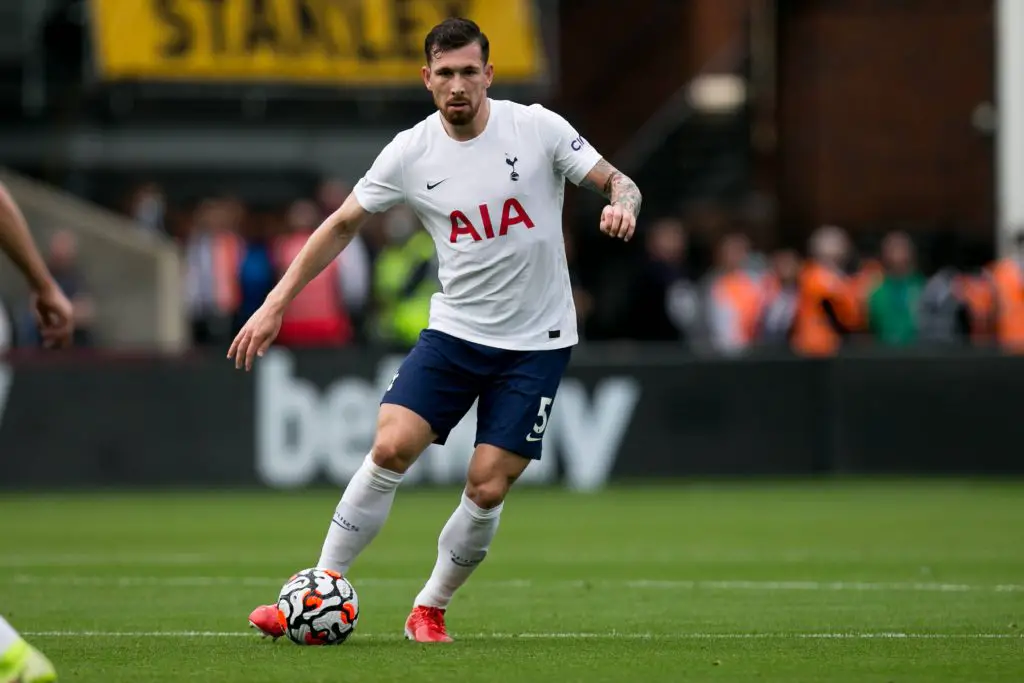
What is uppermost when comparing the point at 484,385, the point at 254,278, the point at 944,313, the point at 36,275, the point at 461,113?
the point at 461,113

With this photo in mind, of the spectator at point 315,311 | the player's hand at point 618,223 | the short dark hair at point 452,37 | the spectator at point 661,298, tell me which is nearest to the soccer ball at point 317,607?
the player's hand at point 618,223

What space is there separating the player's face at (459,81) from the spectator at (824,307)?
1220 cm

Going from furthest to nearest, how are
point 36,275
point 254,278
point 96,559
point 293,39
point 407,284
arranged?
point 293,39 → point 254,278 → point 407,284 → point 96,559 → point 36,275

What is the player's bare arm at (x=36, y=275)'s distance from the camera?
6680mm

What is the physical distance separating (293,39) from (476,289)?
1794 cm

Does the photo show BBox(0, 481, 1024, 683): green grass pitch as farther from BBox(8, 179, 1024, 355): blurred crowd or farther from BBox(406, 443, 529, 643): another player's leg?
BBox(8, 179, 1024, 355): blurred crowd

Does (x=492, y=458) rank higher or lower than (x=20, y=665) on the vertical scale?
higher

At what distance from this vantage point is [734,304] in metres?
20.3

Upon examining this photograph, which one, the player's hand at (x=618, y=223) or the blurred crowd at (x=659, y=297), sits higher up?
the player's hand at (x=618, y=223)

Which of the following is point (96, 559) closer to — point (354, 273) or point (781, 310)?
point (354, 273)

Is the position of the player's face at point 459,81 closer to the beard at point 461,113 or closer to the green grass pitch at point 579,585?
the beard at point 461,113

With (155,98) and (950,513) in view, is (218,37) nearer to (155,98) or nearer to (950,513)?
(155,98)

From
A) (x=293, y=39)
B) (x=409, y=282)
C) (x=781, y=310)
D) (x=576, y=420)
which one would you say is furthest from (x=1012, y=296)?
(x=293, y=39)

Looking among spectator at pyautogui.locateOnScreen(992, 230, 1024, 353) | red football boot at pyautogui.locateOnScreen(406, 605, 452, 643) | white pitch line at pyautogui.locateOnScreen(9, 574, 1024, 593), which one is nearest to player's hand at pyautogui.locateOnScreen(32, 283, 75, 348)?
red football boot at pyautogui.locateOnScreen(406, 605, 452, 643)
